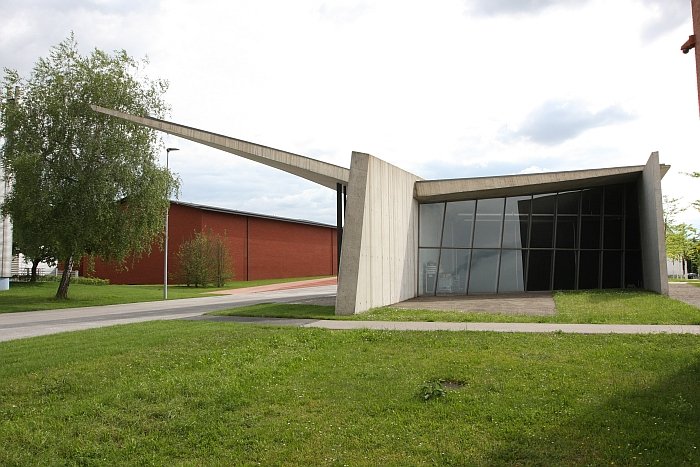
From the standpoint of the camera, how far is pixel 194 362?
32.4 feet

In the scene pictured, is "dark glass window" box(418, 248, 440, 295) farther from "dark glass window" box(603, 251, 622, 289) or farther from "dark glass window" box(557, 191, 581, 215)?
"dark glass window" box(603, 251, 622, 289)

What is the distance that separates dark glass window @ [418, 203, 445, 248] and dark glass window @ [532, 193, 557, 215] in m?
4.17

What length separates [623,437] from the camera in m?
6.03

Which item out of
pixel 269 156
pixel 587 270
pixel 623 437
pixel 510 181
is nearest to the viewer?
pixel 623 437

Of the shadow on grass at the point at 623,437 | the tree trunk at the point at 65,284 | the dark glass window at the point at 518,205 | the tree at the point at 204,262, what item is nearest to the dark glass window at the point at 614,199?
the dark glass window at the point at 518,205

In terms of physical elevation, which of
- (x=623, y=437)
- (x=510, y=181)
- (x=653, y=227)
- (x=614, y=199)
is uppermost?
(x=510, y=181)

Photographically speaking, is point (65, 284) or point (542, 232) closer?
point (542, 232)

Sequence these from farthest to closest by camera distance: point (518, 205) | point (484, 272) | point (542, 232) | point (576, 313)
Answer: point (542, 232), point (518, 205), point (484, 272), point (576, 313)

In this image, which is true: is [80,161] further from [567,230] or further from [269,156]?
[567,230]

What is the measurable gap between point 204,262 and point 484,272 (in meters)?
25.3

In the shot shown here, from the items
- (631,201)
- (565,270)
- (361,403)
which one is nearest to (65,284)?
(565,270)

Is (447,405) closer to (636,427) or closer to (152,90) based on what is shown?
(636,427)

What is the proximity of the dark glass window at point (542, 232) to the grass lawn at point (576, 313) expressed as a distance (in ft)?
19.1

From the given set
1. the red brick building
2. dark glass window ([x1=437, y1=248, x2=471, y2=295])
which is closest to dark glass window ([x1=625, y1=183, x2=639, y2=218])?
dark glass window ([x1=437, y1=248, x2=471, y2=295])
